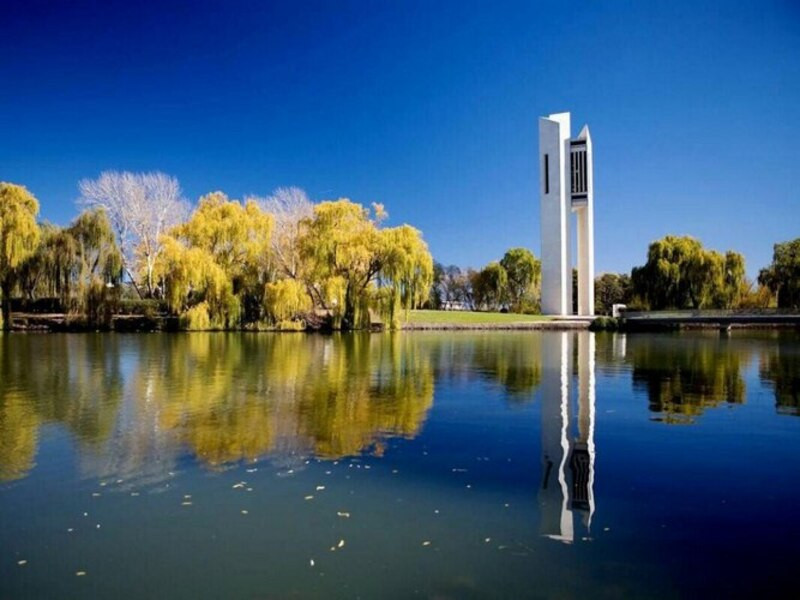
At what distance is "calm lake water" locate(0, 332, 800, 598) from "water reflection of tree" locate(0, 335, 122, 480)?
0.07 metres

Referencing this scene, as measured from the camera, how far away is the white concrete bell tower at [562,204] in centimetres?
5669

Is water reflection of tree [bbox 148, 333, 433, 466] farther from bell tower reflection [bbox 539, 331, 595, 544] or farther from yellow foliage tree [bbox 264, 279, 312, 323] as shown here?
yellow foliage tree [bbox 264, 279, 312, 323]

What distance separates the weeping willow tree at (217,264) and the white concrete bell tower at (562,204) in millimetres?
29033

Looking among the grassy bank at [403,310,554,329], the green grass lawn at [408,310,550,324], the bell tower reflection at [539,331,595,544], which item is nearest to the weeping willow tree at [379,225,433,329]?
the grassy bank at [403,310,554,329]

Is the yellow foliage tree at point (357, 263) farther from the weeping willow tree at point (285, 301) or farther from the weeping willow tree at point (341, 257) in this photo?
the weeping willow tree at point (285, 301)

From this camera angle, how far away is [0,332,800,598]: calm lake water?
Answer: 12.7ft

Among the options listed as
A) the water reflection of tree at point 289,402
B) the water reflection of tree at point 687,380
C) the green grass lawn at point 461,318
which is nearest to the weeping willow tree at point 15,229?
the water reflection of tree at point 289,402

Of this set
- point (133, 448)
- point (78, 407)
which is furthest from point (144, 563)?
point (78, 407)

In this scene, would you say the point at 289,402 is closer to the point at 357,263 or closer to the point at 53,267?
the point at 357,263

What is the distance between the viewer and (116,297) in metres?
37.2

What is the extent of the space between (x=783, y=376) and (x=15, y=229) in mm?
37235

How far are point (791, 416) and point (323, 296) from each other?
31719mm

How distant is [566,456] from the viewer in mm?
6801

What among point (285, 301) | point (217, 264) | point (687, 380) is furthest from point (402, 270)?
point (687, 380)
